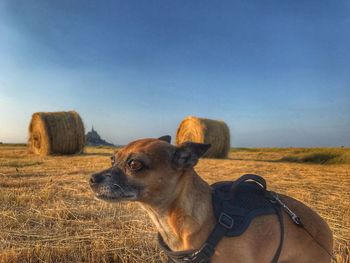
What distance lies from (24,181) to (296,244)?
22.7ft

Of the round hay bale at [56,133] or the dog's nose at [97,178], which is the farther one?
the round hay bale at [56,133]

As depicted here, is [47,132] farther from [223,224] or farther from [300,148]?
[223,224]

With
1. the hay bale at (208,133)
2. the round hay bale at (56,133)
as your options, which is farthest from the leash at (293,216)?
the round hay bale at (56,133)

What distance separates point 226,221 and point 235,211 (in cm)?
16

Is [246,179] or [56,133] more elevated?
[56,133]

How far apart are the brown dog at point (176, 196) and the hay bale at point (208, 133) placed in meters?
16.0

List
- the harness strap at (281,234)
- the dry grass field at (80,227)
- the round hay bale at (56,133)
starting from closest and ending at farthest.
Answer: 1. the harness strap at (281,234)
2. the dry grass field at (80,227)
3. the round hay bale at (56,133)

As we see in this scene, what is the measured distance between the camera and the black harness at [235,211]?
293 cm

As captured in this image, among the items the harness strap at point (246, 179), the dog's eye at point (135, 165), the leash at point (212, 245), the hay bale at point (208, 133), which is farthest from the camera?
the hay bale at point (208, 133)

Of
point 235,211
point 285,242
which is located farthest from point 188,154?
point 285,242

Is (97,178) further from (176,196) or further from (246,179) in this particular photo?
(246,179)

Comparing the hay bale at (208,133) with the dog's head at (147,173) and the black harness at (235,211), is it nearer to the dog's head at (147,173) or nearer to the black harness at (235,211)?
the black harness at (235,211)

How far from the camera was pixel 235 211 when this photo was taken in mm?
3117

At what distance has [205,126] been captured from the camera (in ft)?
64.6
